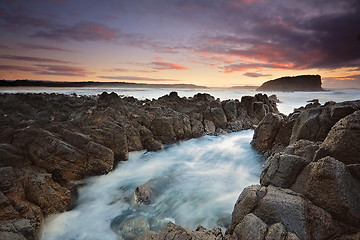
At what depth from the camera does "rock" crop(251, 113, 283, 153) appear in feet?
35.6

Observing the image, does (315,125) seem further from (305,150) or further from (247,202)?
(247,202)

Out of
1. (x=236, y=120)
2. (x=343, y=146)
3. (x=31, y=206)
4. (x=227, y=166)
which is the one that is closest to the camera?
(x=343, y=146)

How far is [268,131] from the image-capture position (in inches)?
439

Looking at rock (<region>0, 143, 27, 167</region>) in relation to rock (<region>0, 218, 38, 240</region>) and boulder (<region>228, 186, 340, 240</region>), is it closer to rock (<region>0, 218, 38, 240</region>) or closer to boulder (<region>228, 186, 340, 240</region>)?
rock (<region>0, 218, 38, 240</region>)

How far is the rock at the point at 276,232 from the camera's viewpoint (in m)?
3.41

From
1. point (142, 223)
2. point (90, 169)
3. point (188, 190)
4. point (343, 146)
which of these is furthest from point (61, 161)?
point (343, 146)

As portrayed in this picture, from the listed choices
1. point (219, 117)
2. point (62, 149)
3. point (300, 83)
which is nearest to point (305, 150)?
point (62, 149)

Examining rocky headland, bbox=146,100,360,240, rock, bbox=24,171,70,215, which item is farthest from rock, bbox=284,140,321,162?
rock, bbox=24,171,70,215

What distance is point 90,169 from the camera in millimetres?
8500

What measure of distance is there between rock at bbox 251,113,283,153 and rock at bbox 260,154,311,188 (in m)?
6.11

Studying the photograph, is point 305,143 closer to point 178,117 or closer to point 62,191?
point 62,191

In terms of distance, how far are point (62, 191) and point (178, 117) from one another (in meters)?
9.73

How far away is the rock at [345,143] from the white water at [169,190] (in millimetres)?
3905

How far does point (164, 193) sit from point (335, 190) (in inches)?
240
